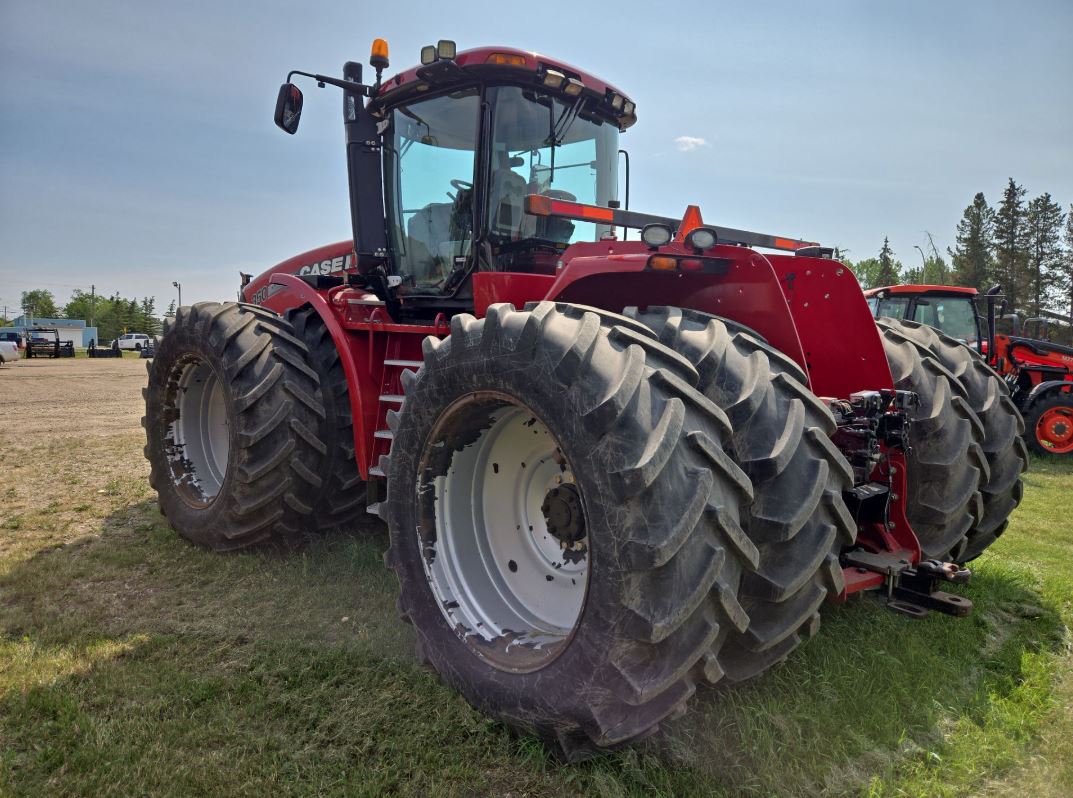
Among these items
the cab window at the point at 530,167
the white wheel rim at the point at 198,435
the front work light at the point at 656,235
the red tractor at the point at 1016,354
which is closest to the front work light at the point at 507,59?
the cab window at the point at 530,167

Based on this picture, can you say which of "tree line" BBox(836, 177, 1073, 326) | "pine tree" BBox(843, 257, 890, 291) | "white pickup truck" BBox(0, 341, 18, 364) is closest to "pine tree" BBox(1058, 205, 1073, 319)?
"tree line" BBox(836, 177, 1073, 326)

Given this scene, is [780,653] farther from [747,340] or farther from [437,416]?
[437,416]

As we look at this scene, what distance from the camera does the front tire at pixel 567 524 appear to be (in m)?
2.04

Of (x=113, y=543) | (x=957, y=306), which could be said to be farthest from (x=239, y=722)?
(x=957, y=306)

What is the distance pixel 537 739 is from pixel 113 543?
381 centimetres

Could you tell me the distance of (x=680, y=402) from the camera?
212 centimetres

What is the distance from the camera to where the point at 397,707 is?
2.72 m

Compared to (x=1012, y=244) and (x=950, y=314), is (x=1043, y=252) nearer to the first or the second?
(x=1012, y=244)

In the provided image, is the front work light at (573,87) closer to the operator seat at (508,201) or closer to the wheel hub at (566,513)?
the operator seat at (508,201)

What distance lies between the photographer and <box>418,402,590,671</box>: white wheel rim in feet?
9.28

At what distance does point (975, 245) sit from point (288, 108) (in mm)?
60312

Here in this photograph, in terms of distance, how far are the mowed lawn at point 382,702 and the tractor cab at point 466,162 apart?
1916 millimetres

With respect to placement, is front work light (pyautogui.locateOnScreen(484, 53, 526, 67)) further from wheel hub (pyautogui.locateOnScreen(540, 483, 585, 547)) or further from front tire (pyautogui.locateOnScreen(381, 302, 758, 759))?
wheel hub (pyautogui.locateOnScreen(540, 483, 585, 547))

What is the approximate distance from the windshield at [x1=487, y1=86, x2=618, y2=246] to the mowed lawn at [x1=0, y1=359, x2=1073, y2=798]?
2180 millimetres
